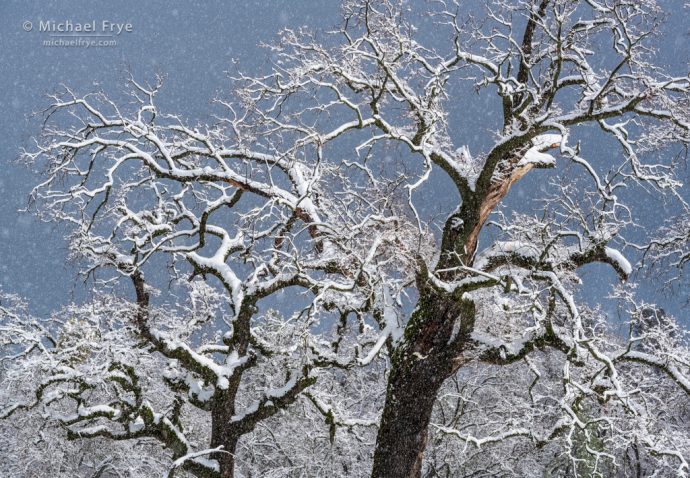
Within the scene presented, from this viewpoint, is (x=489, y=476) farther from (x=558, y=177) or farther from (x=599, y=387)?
(x=558, y=177)

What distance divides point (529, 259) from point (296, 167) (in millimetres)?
4579

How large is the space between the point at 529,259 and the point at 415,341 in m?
2.10

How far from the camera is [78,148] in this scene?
1206 cm

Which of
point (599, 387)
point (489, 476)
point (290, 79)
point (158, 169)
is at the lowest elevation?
point (599, 387)

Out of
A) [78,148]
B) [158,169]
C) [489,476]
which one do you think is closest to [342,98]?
[158,169]

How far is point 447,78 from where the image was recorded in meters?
11.4

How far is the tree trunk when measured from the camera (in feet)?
33.3

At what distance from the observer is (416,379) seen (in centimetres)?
1028

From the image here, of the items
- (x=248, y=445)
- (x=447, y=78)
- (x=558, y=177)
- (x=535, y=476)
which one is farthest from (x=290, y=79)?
(x=535, y=476)

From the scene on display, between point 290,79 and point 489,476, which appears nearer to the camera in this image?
point 290,79

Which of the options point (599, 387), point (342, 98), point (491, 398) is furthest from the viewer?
point (491, 398)

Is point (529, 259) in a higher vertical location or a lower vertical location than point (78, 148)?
lower

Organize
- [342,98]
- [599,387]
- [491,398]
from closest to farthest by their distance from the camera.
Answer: [599,387], [342,98], [491,398]

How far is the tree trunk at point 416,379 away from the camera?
10164mm
